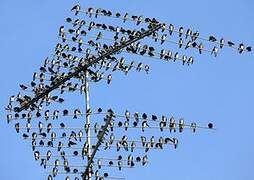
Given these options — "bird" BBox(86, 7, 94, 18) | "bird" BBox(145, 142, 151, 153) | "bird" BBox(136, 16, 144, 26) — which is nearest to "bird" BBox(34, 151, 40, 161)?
"bird" BBox(145, 142, 151, 153)

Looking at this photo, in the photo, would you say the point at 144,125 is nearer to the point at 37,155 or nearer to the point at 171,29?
the point at 171,29

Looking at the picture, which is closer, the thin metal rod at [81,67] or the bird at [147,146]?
the thin metal rod at [81,67]

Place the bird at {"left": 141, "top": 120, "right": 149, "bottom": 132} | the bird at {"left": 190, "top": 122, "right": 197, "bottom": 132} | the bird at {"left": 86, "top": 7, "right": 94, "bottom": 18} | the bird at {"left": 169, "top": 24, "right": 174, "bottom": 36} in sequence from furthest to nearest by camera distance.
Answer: the bird at {"left": 86, "top": 7, "right": 94, "bottom": 18}, the bird at {"left": 169, "top": 24, "right": 174, "bottom": 36}, the bird at {"left": 141, "top": 120, "right": 149, "bottom": 132}, the bird at {"left": 190, "top": 122, "right": 197, "bottom": 132}

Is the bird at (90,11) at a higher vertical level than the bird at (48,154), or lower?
higher

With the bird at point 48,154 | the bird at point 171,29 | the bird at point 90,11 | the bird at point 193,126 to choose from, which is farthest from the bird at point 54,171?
the bird at point 171,29

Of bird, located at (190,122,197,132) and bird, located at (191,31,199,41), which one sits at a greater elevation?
bird, located at (191,31,199,41)

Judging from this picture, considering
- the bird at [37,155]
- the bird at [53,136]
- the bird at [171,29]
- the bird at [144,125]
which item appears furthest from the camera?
the bird at [37,155]

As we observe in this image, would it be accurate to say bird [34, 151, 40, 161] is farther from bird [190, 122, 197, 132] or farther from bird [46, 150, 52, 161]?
bird [190, 122, 197, 132]

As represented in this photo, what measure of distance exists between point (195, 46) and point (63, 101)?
4387 millimetres

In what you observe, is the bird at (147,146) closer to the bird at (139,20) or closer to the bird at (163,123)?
the bird at (163,123)

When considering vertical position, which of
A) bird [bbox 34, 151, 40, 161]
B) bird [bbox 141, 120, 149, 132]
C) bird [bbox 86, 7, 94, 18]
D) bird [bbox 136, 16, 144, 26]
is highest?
bird [bbox 86, 7, 94, 18]

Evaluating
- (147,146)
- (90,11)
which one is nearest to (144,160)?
(147,146)

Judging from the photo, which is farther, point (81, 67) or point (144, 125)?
point (81, 67)

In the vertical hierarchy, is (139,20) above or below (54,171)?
above
